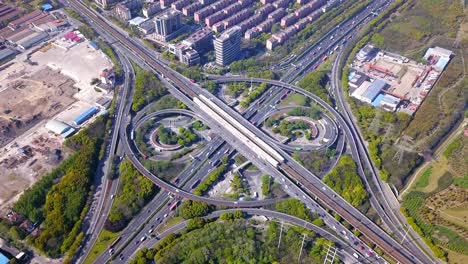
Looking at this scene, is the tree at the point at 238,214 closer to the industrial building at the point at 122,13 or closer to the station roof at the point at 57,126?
the station roof at the point at 57,126

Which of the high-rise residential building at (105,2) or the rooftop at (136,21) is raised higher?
the high-rise residential building at (105,2)

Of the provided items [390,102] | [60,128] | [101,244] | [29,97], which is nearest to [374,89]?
[390,102]

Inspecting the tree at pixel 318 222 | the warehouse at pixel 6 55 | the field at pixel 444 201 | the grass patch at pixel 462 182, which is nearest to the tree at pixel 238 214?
the tree at pixel 318 222

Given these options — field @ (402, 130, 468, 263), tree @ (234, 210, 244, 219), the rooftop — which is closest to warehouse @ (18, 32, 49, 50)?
the rooftop

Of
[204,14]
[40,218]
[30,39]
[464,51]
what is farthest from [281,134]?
[30,39]

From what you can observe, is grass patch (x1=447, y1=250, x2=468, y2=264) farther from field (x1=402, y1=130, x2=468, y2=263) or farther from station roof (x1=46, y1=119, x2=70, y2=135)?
station roof (x1=46, y1=119, x2=70, y2=135)

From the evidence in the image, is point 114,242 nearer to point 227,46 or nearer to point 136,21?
point 227,46
